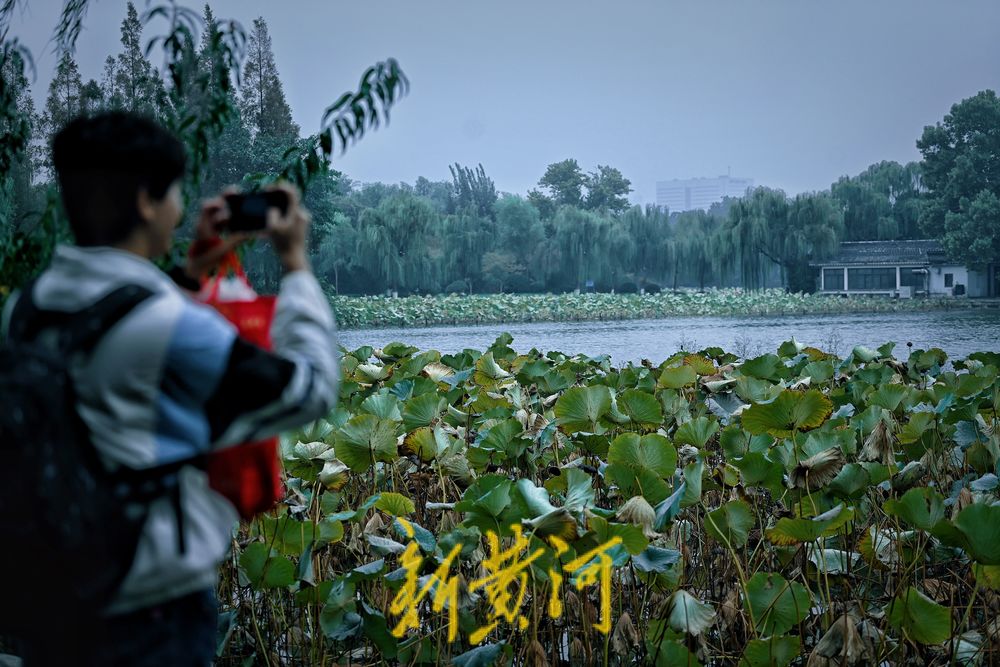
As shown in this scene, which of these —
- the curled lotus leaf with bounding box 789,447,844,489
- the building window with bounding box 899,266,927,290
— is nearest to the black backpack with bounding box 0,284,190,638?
the curled lotus leaf with bounding box 789,447,844,489

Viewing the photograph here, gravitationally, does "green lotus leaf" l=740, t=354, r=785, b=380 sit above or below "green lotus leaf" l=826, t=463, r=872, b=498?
above

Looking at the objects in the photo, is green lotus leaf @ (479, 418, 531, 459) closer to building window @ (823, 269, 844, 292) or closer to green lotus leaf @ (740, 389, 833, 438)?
green lotus leaf @ (740, 389, 833, 438)

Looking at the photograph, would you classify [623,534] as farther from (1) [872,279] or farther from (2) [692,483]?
(1) [872,279]

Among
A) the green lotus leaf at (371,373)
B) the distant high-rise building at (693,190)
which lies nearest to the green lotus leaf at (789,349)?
the green lotus leaf at (371,373)

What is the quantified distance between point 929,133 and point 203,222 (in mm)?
20120

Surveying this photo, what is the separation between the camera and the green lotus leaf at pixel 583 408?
232cm

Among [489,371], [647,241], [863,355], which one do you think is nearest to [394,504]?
[489,371]

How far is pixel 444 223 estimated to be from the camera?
21.1m

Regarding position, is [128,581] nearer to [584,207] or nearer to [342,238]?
[342,238]

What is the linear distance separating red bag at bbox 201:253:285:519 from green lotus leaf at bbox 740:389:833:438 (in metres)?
1.48

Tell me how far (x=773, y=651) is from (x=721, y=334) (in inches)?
460

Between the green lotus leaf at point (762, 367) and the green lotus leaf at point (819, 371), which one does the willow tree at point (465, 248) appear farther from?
the green lotus leaf at point (762, 367)

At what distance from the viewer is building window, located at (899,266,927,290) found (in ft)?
63.8

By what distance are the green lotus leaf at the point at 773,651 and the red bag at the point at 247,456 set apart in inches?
40.0
